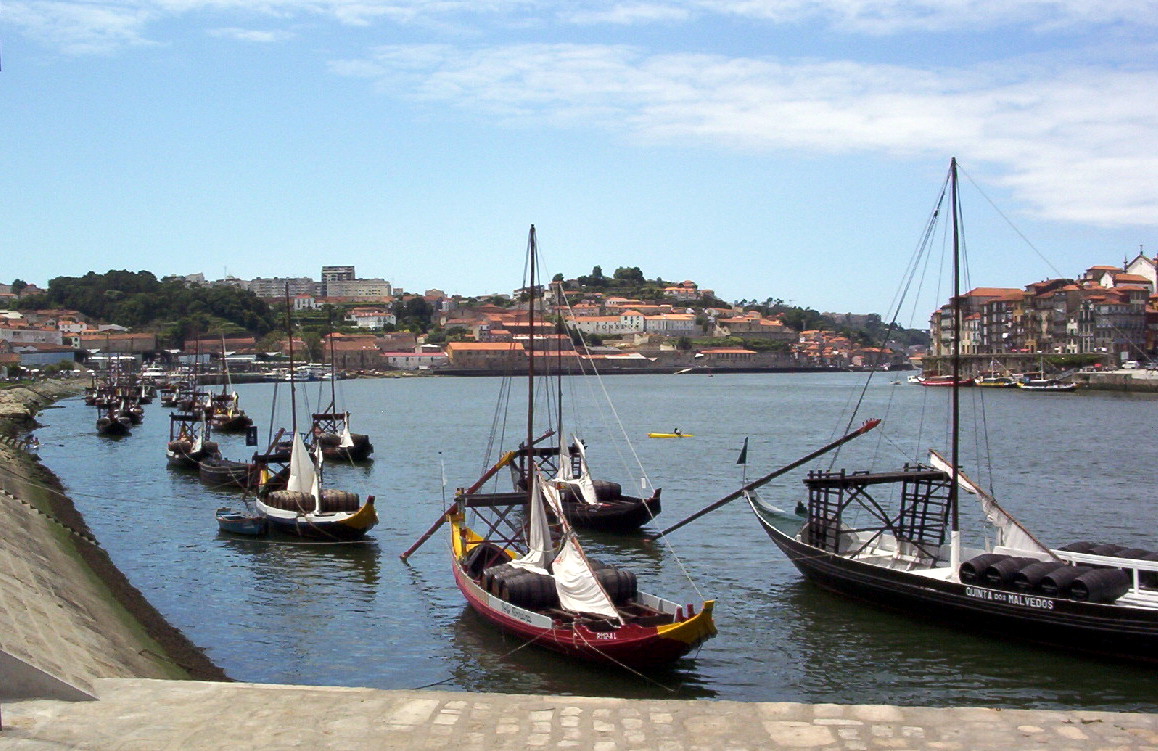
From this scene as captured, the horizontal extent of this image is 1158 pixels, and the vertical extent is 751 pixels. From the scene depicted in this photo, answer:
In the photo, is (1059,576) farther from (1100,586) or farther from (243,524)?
(243,524)

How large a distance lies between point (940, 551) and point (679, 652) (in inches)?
349

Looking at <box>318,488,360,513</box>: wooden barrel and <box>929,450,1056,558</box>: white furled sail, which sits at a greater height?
<box>929,450,1056,558</box>: white furled sail

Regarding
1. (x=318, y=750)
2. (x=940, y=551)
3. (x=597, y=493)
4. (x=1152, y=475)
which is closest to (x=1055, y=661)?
(x=940, y=551)

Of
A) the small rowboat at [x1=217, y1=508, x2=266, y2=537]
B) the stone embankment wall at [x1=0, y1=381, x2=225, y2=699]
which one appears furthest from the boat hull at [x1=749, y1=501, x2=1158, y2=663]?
the small rowboat at [x1=217, y1=508, x2=266, y2=537]

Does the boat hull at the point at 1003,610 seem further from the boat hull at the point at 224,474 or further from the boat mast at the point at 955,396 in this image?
the boat hull at the point at 224,474

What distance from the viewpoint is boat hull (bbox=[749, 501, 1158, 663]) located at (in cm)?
1838

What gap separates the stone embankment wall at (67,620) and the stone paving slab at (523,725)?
686 millimetres

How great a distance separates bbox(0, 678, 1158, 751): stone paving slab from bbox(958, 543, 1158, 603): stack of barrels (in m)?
8.51

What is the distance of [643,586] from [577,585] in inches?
266

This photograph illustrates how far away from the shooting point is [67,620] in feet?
55.9

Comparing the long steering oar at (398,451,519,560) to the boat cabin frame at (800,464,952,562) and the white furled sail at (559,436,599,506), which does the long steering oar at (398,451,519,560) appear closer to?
the white furled sail at (559,436,599,506)

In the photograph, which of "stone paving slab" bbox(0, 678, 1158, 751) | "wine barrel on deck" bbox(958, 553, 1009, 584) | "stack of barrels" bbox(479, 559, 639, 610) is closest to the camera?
"stone paving slab" bbox(0, 678, 1158, 751)

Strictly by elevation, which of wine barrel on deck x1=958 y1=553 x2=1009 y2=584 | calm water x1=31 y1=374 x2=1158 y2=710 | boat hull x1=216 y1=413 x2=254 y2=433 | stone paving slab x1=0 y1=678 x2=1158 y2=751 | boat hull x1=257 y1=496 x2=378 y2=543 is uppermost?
stone paving slab x1=0 y1=678 x2=1158 y2=751

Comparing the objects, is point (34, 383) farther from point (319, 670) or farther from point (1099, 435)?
point (319, 670)
